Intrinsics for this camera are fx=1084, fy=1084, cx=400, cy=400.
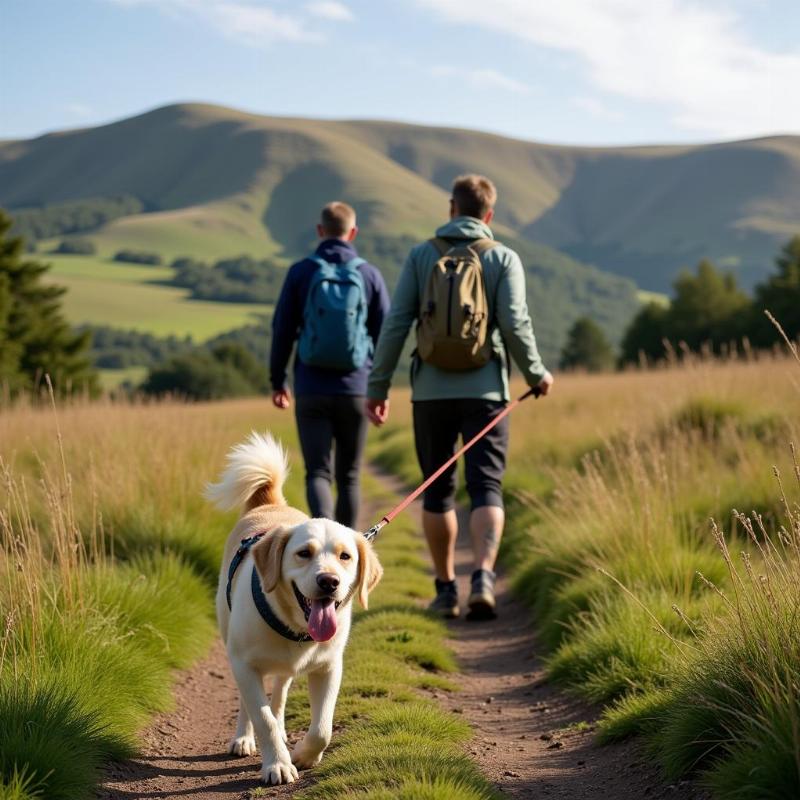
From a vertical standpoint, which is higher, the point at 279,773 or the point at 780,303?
the point at 279,773

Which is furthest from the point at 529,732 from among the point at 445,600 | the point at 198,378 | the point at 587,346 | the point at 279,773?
the point at 587,346

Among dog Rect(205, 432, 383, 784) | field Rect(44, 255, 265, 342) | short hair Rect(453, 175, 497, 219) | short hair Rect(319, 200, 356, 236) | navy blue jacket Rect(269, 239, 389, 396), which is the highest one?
short hair Rect(453, 175, 497, 219)

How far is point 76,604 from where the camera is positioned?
533cm

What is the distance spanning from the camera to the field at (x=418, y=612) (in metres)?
3.80

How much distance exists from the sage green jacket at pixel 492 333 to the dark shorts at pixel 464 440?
0.29 ft

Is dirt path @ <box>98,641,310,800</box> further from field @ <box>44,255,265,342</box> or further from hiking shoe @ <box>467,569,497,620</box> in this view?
field @ <box>44,255,265,342</box>

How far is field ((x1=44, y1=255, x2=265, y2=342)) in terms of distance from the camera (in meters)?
128

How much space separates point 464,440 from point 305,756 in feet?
10.3

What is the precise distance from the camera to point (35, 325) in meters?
46.1

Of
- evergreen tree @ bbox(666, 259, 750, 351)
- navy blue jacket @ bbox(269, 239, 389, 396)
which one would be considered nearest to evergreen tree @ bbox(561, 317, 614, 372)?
evergreen tree @ bbox(666, 259, 750, 351)

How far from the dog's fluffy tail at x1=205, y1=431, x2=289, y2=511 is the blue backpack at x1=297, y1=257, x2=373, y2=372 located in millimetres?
1805

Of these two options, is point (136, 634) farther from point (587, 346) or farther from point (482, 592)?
point (587, 346)

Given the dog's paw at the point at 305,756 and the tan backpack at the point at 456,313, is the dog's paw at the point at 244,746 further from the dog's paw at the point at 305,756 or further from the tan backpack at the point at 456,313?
the tan backpack at the point at 456,313

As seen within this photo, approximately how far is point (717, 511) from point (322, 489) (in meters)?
3.02
